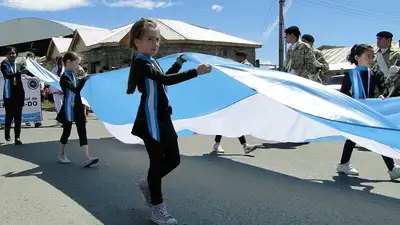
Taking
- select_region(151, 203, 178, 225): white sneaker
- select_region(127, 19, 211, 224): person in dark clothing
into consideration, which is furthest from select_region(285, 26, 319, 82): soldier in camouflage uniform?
select_region(151, 203, 178, 225): white sneaker

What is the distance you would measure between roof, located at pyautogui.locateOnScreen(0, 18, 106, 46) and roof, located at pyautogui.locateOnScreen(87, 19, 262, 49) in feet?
92.2

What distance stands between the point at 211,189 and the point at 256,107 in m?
1.77

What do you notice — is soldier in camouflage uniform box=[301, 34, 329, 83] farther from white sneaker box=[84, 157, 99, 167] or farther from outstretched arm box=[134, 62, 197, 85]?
outstretched arm box=[134, 62, 197, 85]

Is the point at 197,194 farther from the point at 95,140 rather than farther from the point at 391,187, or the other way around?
the point at 95,140

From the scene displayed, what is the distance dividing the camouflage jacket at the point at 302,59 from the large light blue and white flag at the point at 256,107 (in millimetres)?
2287

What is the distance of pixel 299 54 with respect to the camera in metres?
8.19

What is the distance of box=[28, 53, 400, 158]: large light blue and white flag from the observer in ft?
13.1

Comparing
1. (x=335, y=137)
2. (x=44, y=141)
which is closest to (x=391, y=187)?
(x=335, y=137)

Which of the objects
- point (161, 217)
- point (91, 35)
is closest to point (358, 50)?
point (161, 217)

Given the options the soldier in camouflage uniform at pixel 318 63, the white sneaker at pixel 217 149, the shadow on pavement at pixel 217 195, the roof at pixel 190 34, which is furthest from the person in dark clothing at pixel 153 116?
the roof at pixel 190 34

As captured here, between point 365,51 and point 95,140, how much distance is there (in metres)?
5.68

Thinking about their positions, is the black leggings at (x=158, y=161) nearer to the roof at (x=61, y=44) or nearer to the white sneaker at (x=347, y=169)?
the white sneaker at (x=347, y=169)

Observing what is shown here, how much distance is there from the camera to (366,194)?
471 centimetres

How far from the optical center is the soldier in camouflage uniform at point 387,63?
694cm
